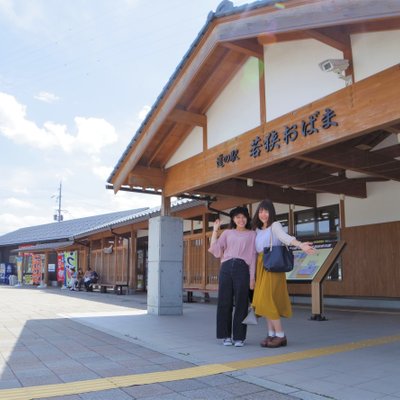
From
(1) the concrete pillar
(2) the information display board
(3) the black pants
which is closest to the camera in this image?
(3) the black pants

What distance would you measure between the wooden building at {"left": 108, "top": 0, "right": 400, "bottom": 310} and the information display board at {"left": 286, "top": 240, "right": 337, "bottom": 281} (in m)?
0.32

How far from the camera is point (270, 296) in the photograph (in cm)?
554

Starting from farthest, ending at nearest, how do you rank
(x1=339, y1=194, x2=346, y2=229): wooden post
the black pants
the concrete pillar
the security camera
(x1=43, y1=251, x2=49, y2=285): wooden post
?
1. (x1=43, y1=251, x2=49, y2=285): wooden post
2. (x1=339, y1=194, x2=346, y2=229): wooden post
3. the concrete pillar
4. the black pants
5. the security camera

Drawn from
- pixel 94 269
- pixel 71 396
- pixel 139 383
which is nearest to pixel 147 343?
pixel 139 383

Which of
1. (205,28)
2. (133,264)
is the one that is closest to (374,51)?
(205,28)

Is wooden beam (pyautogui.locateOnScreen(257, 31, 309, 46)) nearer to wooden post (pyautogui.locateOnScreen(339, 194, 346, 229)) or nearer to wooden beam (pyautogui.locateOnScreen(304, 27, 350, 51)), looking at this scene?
wooden beam (pyautogui.locateOnScreen(304, 27, 350, 51))

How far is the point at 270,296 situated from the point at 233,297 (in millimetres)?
603

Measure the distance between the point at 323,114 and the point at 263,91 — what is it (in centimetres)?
153

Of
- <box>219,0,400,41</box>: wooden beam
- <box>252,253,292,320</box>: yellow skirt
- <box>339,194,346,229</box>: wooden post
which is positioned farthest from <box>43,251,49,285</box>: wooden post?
<box>219,0,400,41</box>: wooden beam

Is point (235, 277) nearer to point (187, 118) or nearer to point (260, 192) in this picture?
point (187, 118)

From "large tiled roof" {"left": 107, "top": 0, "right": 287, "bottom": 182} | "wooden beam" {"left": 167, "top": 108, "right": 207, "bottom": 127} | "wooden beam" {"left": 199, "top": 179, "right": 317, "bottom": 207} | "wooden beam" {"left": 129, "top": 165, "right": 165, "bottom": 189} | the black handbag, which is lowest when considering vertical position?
the black handbag

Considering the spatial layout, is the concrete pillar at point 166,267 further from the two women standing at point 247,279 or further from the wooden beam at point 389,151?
the wooden beam at point 389,151

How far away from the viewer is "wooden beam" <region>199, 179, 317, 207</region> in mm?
9438

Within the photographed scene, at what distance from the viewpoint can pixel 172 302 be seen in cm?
942
